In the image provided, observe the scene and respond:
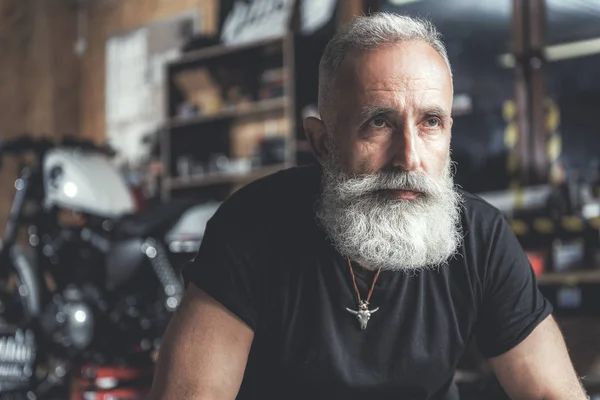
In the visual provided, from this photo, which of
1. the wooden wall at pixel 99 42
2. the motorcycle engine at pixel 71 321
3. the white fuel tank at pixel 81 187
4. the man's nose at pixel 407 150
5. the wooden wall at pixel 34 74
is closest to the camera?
the man's nose at pixel 407 150

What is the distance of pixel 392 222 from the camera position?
50.4 inches

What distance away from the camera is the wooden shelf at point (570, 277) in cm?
309

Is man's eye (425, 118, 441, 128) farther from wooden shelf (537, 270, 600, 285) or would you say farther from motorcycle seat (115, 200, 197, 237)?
wooden shelf (537, 270, 600, 285)

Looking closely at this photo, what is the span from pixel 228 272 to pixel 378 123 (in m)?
0.35

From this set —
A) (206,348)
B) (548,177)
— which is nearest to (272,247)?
(206,348)

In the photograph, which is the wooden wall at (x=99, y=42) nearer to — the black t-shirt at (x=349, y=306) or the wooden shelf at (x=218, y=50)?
the wooden shelf at (x=218, y=50)

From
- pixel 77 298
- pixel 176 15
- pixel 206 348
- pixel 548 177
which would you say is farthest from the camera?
pixel 176 15

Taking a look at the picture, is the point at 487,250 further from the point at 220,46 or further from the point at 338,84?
the point at 220,46

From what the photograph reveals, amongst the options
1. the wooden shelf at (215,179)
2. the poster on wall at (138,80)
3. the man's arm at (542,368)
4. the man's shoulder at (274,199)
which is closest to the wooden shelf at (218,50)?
the poster on wall at (138,80)

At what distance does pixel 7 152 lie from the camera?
131 inches

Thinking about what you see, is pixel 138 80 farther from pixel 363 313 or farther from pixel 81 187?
pixel 363 313

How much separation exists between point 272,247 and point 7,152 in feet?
7.73

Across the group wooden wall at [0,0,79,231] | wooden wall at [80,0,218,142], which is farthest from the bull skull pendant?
wooden wall at [0,0,79,231]

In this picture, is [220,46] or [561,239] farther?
[220,46]
